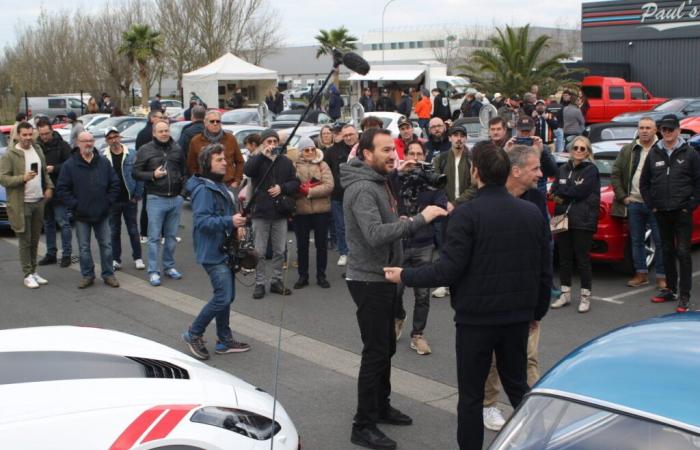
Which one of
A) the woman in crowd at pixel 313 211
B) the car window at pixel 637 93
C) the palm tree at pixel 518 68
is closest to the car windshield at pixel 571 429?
the woman in crowd at pixel 313 211

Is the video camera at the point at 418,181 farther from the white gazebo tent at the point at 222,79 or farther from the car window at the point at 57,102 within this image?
the car window at the point at 57,102

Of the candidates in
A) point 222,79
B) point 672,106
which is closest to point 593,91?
point 672,106

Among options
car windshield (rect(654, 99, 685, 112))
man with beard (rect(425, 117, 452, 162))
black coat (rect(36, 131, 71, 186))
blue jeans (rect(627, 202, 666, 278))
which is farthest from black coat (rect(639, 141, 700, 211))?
car windshield (rect(654, 99, 685, 112))

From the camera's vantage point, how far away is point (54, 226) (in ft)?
36.4

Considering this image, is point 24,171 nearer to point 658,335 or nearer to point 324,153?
point 324,153

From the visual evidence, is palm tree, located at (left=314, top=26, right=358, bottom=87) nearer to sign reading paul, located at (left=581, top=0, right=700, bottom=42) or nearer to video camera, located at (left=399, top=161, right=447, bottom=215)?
sign reading paul, located at (left=581, top=0, right=700, bottom=42)

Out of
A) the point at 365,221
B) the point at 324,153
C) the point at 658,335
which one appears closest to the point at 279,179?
the point at 324,153

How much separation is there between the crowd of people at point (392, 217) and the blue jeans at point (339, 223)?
0.09ft

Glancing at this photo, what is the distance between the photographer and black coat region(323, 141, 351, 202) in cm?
996

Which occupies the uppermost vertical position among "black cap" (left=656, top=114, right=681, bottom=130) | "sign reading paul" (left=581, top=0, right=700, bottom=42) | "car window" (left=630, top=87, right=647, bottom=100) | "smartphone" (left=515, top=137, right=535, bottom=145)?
"sign reading paul" (left=581, top=0, right=700, bottom=42)

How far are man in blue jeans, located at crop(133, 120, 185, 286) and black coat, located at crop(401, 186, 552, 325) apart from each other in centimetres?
605

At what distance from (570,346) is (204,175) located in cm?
355

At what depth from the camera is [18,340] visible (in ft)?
13.6

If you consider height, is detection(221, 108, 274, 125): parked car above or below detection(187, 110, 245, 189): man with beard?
above
